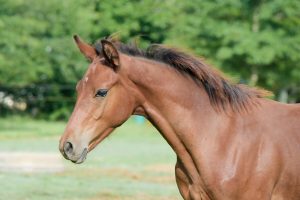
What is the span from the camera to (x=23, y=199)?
11328mm

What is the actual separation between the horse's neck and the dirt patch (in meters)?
10.5

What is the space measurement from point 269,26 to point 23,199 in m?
24.1

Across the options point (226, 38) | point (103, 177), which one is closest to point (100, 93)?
point (103, 177)

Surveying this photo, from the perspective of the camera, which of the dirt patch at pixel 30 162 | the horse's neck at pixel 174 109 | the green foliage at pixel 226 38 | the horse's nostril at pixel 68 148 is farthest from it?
the green foliage at pixel 226 38

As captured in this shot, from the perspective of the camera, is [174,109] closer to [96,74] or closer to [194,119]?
[194,119]

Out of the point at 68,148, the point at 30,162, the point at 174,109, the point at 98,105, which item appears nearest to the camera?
the point at 68,148

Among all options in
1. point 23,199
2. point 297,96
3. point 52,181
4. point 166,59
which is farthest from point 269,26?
point 166,59

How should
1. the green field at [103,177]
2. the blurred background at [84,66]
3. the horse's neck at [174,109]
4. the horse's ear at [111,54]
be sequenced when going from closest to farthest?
the horse's ear at [111,54] < the horse's neck at [174,109] < the green field at [103,177] < the blurred background at [84,66]

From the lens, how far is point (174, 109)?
6.02 metres

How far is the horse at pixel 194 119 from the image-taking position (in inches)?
225

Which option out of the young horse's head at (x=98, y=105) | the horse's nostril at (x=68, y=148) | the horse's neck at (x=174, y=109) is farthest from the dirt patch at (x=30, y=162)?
the horse's nostril at (x=68, y=148)

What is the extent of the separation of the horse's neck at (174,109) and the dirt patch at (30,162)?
10541 millimetres

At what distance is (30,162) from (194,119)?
12.9 meters

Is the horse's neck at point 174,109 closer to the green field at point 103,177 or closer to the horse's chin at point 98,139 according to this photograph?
the horse's chin at point 98,139
